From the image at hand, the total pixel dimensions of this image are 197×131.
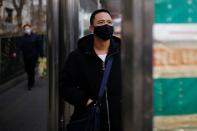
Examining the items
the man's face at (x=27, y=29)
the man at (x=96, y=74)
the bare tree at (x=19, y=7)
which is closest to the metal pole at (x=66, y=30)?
the man at (x=96, y=74)

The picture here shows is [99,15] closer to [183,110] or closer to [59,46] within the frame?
[59,46]

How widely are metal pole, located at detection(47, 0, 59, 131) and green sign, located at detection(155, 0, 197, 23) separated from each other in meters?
2.58

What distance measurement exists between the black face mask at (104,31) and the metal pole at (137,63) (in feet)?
5.58

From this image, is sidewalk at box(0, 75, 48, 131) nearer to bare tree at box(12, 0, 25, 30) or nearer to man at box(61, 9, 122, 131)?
man at box(61, 9, 122, 131)

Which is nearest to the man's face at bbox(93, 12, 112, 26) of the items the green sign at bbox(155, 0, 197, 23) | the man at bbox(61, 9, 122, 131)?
the man at bbox(61, 9, 122, 131)

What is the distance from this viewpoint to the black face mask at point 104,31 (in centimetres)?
362

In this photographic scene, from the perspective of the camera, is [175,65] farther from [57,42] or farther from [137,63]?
[57,42]

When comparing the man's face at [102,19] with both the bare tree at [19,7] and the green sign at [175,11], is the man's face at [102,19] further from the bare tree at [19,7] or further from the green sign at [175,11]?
the bare tree at [19,7]

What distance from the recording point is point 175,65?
6.69ft

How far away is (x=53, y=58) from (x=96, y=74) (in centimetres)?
114

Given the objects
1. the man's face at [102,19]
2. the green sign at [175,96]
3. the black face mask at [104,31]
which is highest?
the man's face at [102,19]

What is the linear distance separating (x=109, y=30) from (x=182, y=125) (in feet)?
5.34

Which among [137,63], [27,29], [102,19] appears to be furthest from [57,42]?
[27,29]

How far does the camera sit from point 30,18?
23.4 m
